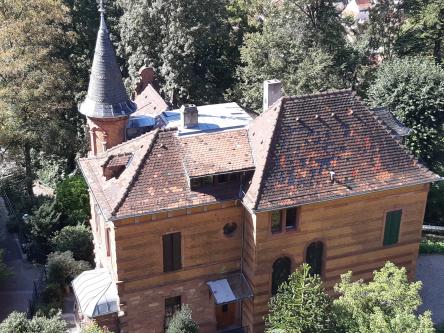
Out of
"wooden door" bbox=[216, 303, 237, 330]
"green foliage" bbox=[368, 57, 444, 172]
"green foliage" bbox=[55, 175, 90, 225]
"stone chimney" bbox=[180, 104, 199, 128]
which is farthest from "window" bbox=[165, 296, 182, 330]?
"green foliage" bbox=[368, 57, 444, 172]

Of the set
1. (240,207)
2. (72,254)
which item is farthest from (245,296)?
(72,254)

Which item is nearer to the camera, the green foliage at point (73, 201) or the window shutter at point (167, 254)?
the window shutter at point (167, 254)

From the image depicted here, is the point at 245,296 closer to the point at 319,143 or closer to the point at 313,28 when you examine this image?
the point at 319,143

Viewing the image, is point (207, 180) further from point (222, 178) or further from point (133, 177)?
point (133, 177)

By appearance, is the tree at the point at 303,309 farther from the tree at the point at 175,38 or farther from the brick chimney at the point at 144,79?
the tree at the point at 175,38

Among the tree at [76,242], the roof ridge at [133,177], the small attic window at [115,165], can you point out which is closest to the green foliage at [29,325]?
the roof ridge at [133,177]

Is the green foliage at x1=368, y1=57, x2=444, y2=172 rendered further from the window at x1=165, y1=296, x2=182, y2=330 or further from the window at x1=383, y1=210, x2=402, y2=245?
the window at x1=165, y1=296, x2=182, y2=330

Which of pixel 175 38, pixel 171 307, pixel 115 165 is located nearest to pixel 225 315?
pixel 171 307
